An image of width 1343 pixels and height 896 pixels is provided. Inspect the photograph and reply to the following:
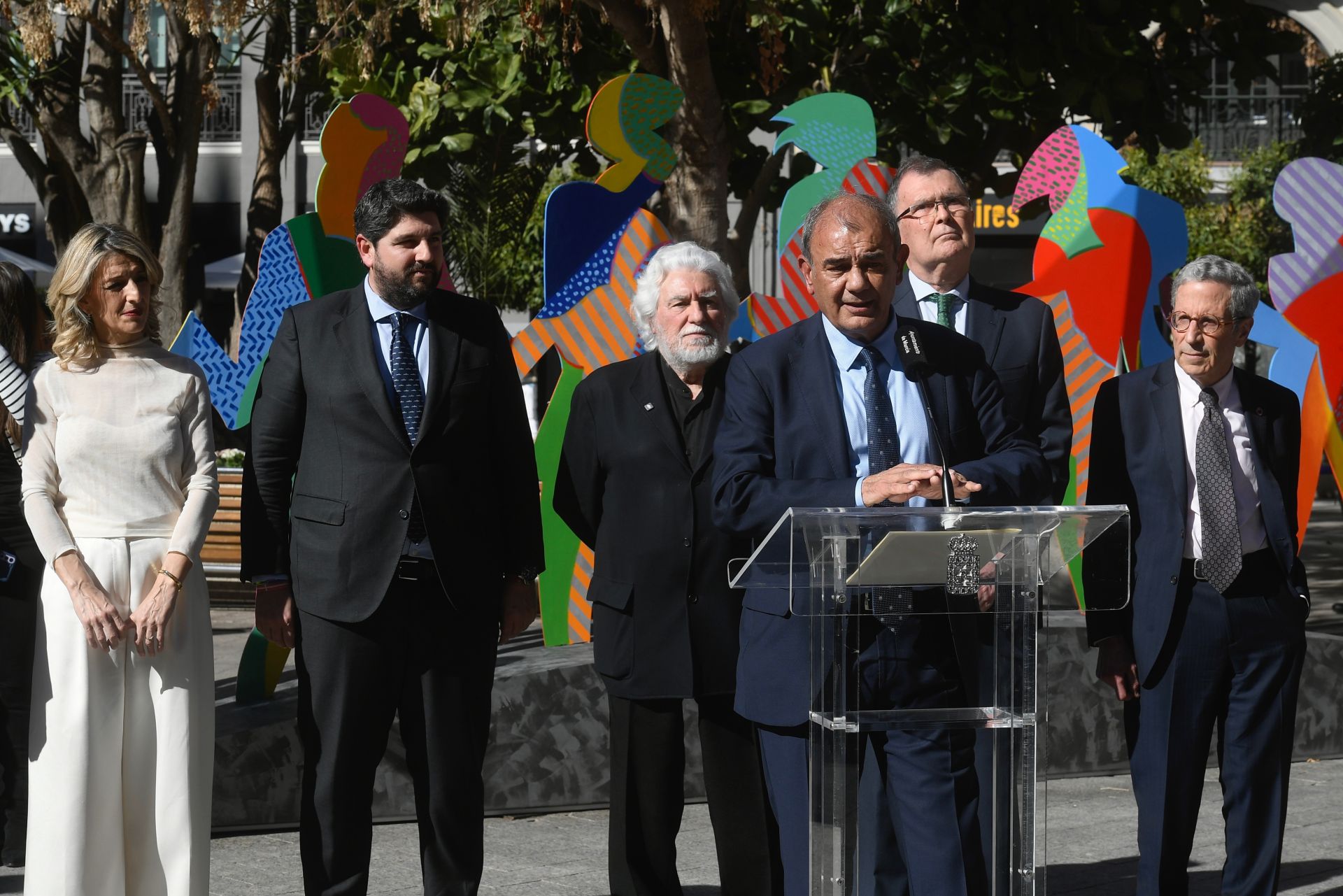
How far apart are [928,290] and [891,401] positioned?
1.29 metres

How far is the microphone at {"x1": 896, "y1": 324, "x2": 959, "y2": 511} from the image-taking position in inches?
140

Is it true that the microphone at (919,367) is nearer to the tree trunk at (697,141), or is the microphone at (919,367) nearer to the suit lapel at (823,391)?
the suit lapel at (823,391)

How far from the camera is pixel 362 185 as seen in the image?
7.24m

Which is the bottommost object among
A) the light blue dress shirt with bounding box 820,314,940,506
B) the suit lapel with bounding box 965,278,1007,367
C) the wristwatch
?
the wristwatch

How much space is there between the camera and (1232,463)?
5.10 m

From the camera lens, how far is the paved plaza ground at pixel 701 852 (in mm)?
5762

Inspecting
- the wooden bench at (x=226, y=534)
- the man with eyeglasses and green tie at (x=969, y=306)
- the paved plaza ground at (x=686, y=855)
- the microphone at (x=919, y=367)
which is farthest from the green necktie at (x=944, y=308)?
the wooden bench at (x=226, y=534)

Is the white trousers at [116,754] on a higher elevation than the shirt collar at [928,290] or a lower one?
lower

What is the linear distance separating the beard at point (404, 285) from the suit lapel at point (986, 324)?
1573 mm

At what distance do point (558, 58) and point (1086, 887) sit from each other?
6.52 meters

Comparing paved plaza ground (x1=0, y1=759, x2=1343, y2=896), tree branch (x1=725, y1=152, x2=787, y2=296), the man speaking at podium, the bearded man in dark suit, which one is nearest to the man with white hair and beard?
the bearded man in dark suit

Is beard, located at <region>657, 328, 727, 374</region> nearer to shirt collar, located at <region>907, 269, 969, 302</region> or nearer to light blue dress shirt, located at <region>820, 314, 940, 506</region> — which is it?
shirt collar, located at <region>907, 269, 969, 302</region>

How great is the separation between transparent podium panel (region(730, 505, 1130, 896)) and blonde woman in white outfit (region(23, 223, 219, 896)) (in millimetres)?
1685

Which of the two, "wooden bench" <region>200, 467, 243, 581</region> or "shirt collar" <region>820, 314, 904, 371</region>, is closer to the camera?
"shirt collar" <region>820, 314, 904, 371</region>
